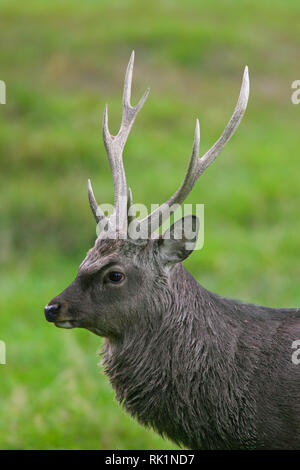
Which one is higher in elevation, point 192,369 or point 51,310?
point 51,310

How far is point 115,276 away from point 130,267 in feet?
0.35

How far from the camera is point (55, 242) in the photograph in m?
13.1

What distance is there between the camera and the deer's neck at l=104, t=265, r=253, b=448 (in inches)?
200

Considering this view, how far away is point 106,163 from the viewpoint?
1612 cm

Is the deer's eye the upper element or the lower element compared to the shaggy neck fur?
upper

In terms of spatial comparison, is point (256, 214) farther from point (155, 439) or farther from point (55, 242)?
point (155, 439)

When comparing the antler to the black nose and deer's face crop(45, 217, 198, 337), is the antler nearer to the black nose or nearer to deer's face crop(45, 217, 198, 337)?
deer's face crop(45, 217, 198, 337)

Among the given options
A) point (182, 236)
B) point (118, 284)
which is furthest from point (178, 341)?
point (182, 236)

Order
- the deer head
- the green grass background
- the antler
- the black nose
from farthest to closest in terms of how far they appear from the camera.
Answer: the green grass background < the antler < the deer head < the black nose

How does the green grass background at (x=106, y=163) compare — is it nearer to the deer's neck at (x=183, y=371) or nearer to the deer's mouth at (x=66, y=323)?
the deer's neck at (x=183, y=371)

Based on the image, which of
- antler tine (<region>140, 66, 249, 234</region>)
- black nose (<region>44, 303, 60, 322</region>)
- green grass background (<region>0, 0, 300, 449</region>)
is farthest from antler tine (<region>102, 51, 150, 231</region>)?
green grass background (<region>0, 0, 300, 449</region>)

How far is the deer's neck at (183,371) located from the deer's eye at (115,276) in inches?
11.4

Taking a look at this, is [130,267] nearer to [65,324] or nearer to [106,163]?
[65,324]

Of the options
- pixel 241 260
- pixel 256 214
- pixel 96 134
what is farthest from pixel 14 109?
pixel 241 260
